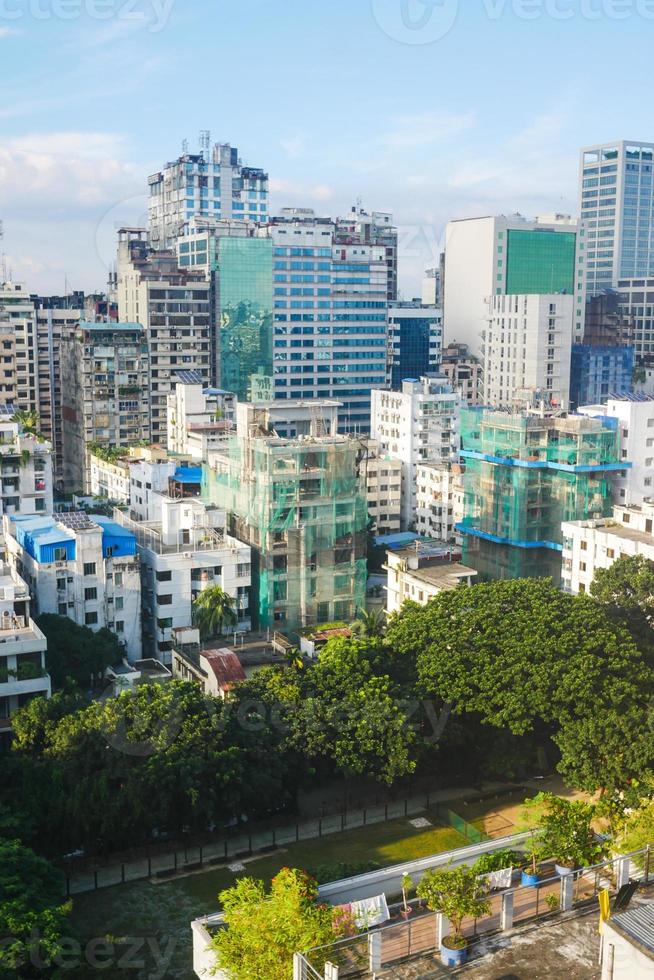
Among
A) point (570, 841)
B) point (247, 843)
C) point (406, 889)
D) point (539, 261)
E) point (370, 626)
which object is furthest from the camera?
point (539, 261)

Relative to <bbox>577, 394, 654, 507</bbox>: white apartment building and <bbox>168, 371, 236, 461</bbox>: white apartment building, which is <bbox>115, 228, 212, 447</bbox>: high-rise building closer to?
<bbox>168, 371, 236, 461</bbox>: white apartment building

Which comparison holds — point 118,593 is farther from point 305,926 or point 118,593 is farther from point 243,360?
point 243,360

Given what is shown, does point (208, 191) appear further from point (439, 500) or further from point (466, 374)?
point (439, 500)

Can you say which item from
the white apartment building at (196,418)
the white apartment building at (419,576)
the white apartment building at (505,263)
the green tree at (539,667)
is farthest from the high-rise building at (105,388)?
the green tree at (539,667)

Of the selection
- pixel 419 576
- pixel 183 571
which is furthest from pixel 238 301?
pixel 419 576

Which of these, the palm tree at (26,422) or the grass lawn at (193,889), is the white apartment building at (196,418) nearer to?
the palm tree at (26,422)

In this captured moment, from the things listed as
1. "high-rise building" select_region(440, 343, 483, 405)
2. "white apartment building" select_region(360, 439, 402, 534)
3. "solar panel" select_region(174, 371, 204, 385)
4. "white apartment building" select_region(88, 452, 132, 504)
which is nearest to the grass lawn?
"white apartment building" select_region(360, 439, 402, 534)
